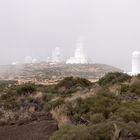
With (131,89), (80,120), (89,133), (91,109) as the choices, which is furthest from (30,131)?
(131,89)

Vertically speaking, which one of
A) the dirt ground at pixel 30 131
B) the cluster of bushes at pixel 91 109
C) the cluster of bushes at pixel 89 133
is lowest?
the dirt ground at pixel 30 131

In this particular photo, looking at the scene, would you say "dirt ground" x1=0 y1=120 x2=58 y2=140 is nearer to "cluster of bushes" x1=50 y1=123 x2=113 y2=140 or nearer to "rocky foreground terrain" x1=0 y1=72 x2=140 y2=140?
"rocky foreground terrain" x1=0 y1=72 x2=140 y2=140

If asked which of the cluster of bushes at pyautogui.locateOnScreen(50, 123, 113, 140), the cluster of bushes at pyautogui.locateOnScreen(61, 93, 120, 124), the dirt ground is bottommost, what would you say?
the dirt ground

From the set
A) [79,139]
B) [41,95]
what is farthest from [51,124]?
[41,95]

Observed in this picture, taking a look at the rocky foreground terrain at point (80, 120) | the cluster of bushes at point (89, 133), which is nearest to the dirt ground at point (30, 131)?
the rocky foreground terrain at point (80, 120)

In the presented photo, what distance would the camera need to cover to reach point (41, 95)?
2538cm

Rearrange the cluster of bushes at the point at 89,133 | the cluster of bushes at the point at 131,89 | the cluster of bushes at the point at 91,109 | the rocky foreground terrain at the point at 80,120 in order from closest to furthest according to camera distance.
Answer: the cluster of bushes at the point at 89,133 < the rocky foreground terrain at the point at 80,120 < the cluster of bushes at the point at 91,109 < the cluster of bushes at the point at 131,89

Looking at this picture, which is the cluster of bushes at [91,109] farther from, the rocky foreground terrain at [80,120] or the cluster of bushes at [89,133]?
the cluster of bushes at [89,133]

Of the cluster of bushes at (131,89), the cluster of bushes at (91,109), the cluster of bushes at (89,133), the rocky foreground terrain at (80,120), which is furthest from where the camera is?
the cluster of bushes at (131,89)

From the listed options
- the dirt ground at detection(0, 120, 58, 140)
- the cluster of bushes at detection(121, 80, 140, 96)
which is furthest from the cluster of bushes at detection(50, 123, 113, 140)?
the cluster of bushes at detection(121, 80, 140, 96)

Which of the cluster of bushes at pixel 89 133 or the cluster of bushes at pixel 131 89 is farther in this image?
the cluster of bushes at pixel 131 89

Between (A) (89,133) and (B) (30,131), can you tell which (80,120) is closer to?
(B) (30,131)

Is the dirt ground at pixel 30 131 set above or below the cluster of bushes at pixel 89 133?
below

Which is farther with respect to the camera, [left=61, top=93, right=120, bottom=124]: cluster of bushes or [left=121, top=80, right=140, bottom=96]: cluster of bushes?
[left=121, top=80, right=140, bottom=96]: cluster of bushes
